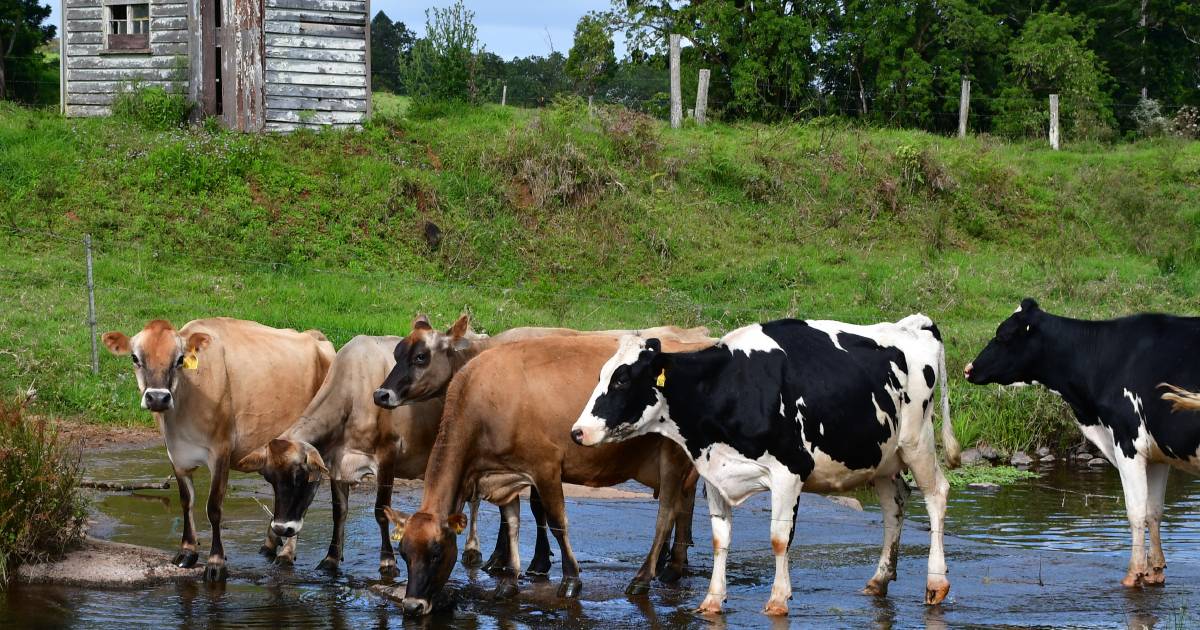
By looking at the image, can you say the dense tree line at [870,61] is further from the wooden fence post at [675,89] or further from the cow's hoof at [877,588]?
the cow's hoof at [877,588]

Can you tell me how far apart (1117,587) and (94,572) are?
7.36m

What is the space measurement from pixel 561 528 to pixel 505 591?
0.59 m

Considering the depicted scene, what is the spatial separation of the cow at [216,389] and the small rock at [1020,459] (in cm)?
788

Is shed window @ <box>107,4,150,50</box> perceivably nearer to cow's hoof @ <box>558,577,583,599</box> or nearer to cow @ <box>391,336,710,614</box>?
cow @ <box>391,336,710,614</box>

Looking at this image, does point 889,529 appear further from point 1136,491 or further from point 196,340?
point 196,340

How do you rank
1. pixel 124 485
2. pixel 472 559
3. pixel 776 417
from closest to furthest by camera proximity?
pixel 776 417 < pixel 472 559 < pixel 124 485

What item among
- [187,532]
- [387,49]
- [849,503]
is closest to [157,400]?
[187,532]

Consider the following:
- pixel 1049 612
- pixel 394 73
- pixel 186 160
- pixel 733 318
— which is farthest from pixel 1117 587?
pixel 394 73

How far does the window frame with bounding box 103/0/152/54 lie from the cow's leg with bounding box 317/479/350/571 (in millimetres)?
19540

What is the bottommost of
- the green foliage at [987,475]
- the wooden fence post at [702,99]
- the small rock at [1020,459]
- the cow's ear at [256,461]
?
the green foliage at [987,475]

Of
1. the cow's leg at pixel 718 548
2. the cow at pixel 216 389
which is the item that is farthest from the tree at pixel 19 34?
the cow's leg at pixel 718 548

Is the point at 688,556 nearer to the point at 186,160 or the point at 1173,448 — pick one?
the point at 1173,448

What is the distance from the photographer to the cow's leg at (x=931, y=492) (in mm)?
9070

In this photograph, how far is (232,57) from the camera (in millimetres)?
26266
